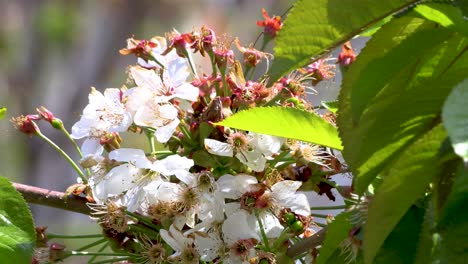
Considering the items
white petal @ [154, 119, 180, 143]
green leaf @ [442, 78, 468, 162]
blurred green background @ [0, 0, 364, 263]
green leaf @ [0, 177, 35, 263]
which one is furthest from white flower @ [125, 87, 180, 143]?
blurred green background @ [0, 0, 364, 263]

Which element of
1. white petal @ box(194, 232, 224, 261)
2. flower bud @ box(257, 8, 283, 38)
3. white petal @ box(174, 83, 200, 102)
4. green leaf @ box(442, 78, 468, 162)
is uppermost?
green leaf @ box(442, 78, 468, 162)

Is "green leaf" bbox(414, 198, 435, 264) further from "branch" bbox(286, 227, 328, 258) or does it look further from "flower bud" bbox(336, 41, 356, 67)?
"flower bud" bbox(336, 41, 356, 67)

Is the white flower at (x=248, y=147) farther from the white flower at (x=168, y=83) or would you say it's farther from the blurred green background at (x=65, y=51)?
the blurred green background at (x=65, y=51)

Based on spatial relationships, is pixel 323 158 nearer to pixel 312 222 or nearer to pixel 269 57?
pixel 312 222

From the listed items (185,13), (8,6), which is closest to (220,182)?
(185,13)

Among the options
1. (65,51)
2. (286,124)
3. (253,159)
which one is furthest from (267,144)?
(65,51)

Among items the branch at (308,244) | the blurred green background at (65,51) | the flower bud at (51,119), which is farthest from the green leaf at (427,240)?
the blurred green background at (65,51)
